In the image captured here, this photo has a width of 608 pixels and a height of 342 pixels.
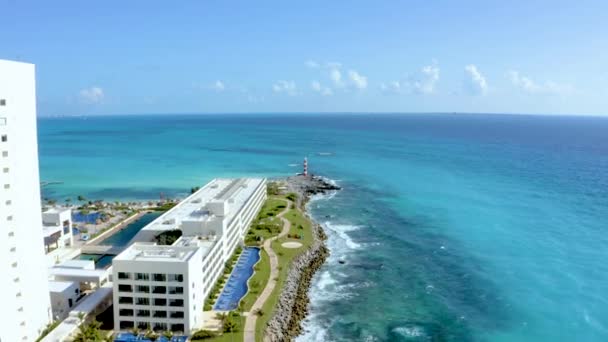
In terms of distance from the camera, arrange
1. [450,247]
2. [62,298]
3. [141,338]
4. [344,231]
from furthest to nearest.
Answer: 1. [344,231]
2. [450,247]
3. [62,298]
4. [141,338]

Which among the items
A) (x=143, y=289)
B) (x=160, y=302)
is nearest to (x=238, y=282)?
(x=160, y=302)

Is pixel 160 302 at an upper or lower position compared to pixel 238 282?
upper

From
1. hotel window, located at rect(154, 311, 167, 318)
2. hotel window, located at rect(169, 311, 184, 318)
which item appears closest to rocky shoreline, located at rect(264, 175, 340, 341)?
hotel window, located at rect(169, 311, 184, 318)

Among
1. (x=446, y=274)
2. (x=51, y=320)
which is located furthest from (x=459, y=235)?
(x=51, y=320)

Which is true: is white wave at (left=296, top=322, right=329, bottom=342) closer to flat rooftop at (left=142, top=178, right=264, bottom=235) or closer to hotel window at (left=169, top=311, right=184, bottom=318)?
hotel window at (left=169, top=311, right=184, bottom=318)

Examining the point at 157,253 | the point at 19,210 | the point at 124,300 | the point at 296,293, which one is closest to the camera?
the point at 19,210

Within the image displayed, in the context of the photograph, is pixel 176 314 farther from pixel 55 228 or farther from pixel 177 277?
pixel 55 228

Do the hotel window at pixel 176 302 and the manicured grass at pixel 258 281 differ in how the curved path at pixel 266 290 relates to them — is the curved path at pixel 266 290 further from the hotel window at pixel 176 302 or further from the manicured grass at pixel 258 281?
the hotel window at pixel 176 302
